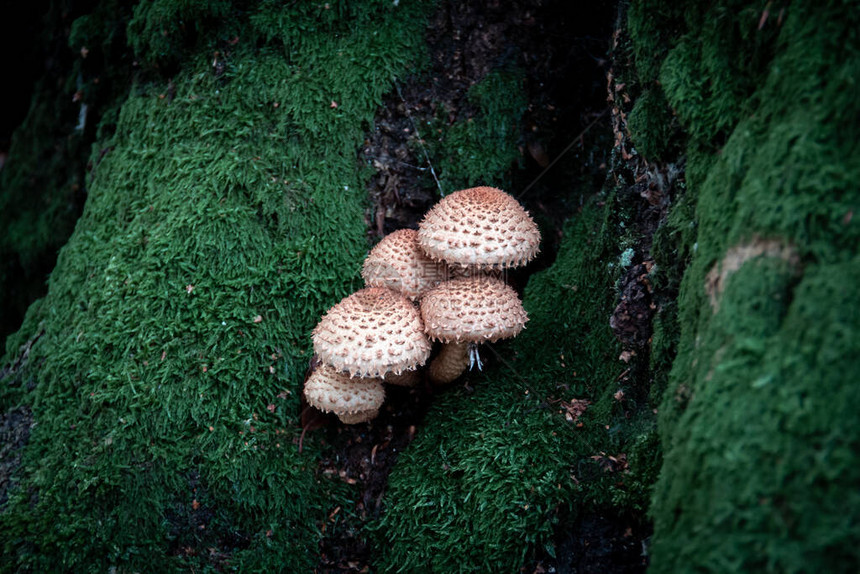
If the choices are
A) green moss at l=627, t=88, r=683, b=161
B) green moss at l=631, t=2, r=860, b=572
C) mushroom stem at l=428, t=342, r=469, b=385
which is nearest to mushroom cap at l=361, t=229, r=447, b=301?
mushroom stem at l=428, t=342, r=469, b=385

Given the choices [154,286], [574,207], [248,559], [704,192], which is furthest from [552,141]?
[248,559]

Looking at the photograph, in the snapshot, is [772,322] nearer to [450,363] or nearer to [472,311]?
[472,311]

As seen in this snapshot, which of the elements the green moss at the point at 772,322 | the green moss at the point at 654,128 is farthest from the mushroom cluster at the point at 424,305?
the green moss at the point at 772,322

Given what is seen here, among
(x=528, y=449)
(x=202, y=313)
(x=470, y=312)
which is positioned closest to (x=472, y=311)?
(x=470, y=312)

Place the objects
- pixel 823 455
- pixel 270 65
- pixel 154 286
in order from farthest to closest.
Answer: pixel 270 65
pixel 154 286
pixel 823 455

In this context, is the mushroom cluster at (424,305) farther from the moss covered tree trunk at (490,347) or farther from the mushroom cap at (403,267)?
the moss covered tree trunk at (490,347)

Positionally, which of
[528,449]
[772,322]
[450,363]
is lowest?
[528,449]

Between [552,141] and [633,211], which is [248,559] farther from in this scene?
[552,141]
